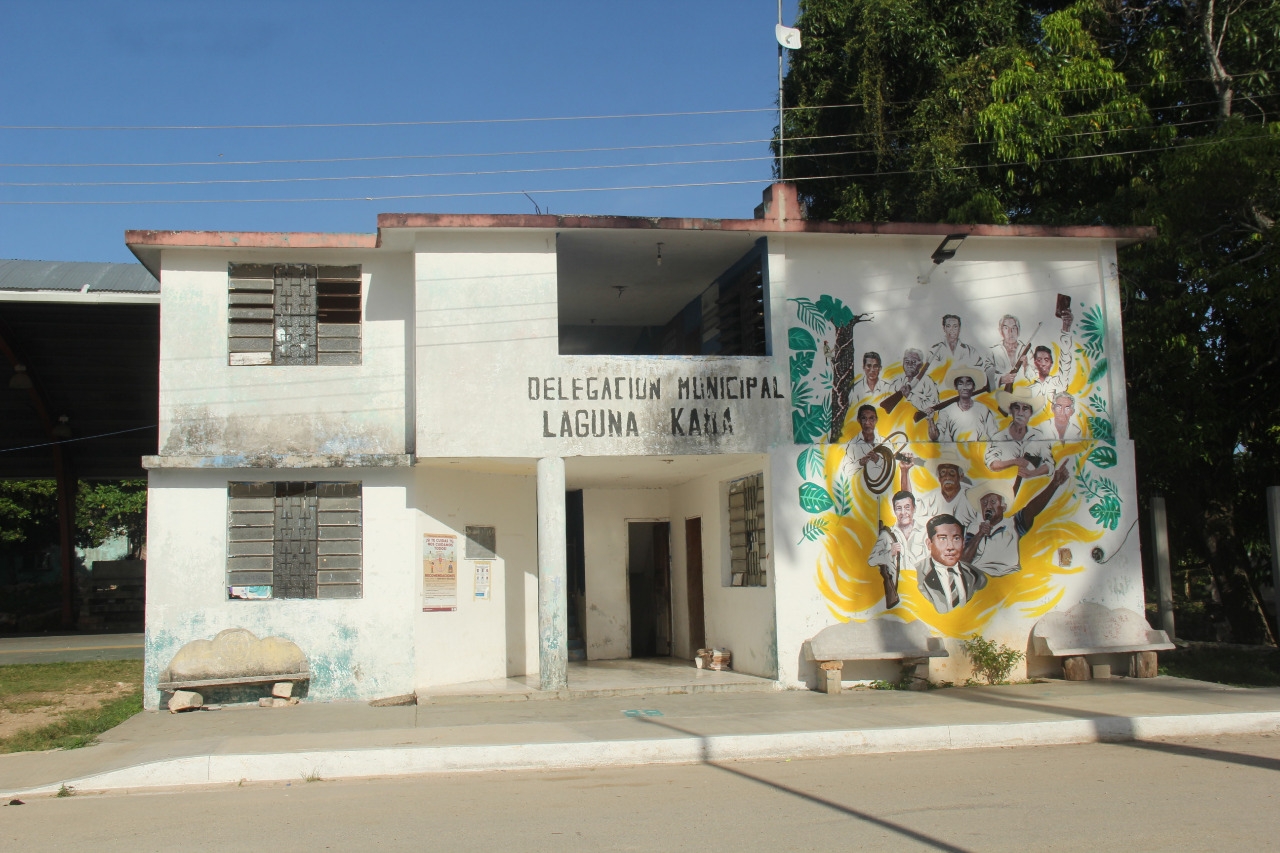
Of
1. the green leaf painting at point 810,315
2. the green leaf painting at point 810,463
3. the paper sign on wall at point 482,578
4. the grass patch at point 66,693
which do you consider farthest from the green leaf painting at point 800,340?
the grass patch at point 66,693

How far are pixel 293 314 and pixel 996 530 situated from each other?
9.62 m

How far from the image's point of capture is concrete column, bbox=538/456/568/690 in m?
13.1

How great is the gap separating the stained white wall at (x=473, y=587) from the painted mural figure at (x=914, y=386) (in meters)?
5.44

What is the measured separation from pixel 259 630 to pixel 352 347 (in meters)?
3.78

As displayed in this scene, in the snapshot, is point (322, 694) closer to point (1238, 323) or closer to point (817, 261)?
point (817, 261)

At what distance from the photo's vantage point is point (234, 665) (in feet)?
42.7

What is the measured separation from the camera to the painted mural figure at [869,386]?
14008 mm

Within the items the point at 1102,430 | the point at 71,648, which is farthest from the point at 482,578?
the point at 71,648

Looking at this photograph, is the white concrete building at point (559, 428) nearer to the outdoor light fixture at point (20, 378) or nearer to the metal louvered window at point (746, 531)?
the metal louvered window at point (746, 531)

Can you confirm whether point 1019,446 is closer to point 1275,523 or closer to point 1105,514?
point 1105,514

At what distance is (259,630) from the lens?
1330cm

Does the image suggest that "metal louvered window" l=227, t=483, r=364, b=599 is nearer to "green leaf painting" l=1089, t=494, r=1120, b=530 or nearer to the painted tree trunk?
the painted tree trunk

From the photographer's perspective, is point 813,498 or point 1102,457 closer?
point 813,498

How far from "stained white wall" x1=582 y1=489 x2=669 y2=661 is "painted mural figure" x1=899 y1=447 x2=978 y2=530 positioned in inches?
215
